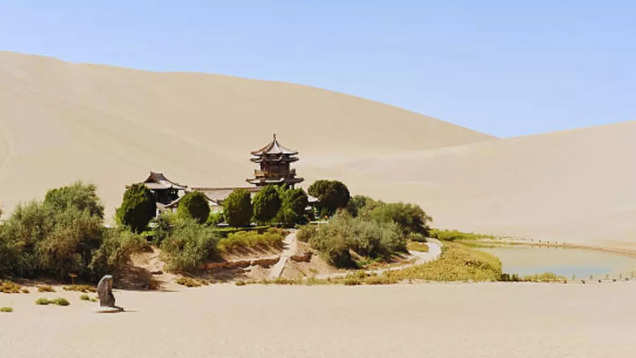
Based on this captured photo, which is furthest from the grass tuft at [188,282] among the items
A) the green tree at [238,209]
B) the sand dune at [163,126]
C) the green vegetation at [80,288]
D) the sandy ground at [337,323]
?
the sand dune at [163,126]

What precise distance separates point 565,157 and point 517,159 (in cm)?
533

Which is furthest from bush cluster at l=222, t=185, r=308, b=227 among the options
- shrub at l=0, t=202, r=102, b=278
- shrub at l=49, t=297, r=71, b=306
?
shrub at l=49, t=297, r=71, b=306

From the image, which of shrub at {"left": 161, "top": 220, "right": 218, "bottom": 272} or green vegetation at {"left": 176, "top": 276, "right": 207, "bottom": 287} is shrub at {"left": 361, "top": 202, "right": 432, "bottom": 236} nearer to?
shrub at {"left": 161, "top": 220, "right": 218, "bottom": 272}

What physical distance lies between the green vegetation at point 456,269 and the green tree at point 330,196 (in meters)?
10.8

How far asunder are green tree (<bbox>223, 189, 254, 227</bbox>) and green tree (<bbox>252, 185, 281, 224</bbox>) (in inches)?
66.9

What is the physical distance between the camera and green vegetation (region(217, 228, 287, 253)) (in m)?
29.2

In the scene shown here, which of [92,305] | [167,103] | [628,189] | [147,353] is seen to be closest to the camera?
[147,353]

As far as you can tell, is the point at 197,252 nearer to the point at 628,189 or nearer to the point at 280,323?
the point at 280,323

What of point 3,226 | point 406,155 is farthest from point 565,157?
point 3,226

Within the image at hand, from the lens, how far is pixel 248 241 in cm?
3017

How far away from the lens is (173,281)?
25.1 meters

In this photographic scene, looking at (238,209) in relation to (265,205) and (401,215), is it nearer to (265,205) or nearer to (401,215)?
(265,205)

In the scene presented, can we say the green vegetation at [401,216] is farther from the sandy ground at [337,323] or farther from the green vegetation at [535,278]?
the sandy ground at [337,323]

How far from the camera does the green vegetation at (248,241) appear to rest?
29156 mm
